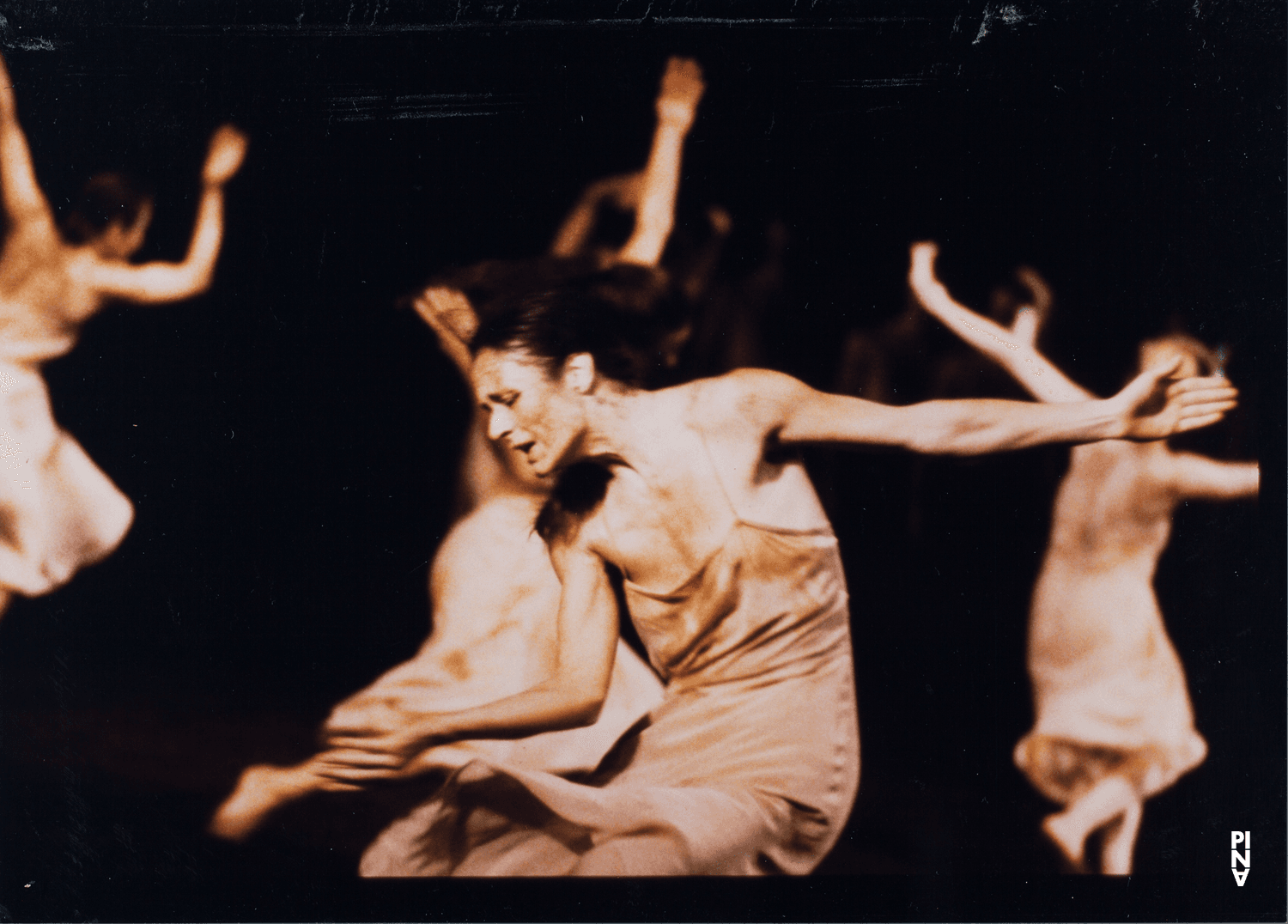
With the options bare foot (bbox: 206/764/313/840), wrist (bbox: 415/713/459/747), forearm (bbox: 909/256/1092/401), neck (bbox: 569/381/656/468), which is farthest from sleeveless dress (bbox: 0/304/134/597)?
forearm (bbox: 909/256/1092/401)

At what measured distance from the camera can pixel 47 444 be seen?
2498mm

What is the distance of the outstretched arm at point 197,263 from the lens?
8.14 feet

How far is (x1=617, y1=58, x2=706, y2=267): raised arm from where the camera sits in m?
2.45

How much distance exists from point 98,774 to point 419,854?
34.3 inches

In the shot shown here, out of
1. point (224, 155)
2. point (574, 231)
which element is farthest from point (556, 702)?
point (224, 155)

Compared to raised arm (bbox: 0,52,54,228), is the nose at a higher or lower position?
lower

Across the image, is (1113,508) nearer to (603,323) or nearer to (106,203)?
(603,323)

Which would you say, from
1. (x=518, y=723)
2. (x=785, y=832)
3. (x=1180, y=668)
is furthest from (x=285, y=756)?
(x=1180, y=668)

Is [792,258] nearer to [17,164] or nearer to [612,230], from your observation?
[612,230]

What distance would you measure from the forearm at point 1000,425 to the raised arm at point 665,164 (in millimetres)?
784

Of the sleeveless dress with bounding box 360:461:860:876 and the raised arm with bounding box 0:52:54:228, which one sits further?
the raised arm with bounding box 0:52:54:228

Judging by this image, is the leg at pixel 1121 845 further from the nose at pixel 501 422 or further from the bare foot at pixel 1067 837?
the nose at pixel 501 422

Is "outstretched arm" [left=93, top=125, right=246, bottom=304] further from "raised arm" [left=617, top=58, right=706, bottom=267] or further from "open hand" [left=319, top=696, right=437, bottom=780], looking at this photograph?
"open hand" [left=319, top=696, right=437, bottom=780]

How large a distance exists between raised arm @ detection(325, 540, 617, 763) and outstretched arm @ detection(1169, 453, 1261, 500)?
152 centimetres
